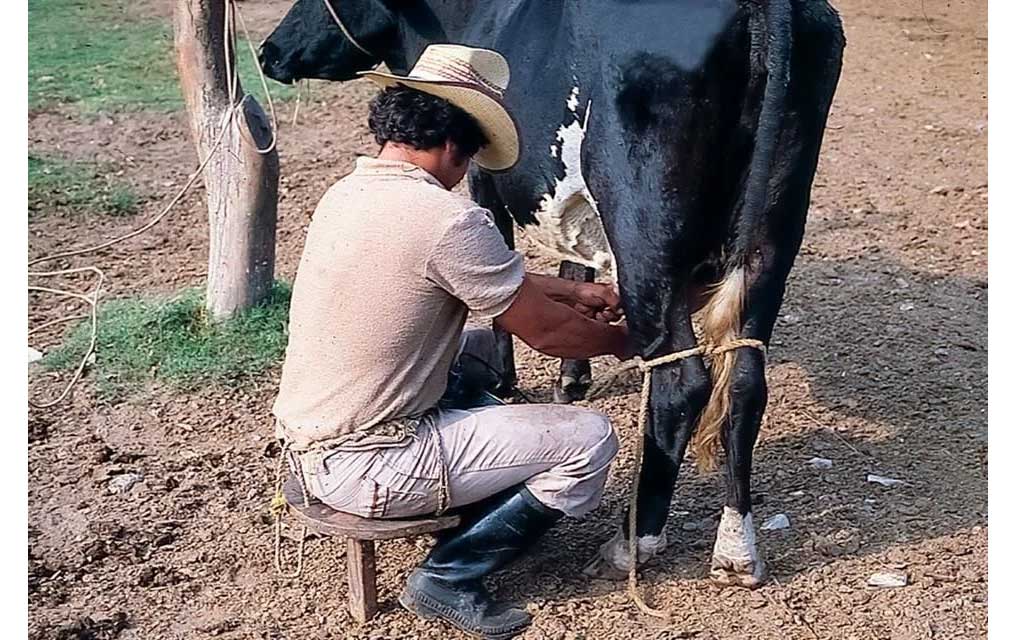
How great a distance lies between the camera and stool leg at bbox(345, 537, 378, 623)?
3777mm

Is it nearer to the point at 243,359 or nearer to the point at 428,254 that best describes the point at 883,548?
the point at 428,254

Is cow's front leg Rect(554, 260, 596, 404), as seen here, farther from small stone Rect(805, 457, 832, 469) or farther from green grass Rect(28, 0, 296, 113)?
green grass Rect(28, 0, 296, 113)

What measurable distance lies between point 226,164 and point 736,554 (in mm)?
3033

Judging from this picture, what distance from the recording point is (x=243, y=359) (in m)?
5.70

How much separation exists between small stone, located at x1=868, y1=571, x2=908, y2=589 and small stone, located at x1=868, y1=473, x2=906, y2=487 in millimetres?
628

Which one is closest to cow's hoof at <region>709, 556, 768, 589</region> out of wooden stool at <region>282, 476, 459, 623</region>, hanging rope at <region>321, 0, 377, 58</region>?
wooden stool at <region>282, 476, 459, 623</region>

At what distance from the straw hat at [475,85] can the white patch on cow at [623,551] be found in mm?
1221

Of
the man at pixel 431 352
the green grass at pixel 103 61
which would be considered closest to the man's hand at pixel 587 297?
the man at pixel 431 352

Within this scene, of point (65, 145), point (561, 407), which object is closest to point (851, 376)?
point (561, 407)

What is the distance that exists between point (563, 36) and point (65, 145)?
5.67 m

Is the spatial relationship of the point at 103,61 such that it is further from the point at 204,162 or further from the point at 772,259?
the point at 772,259

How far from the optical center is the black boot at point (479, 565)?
12.2ft

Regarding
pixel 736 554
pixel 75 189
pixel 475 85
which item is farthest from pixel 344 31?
pixel 75 189

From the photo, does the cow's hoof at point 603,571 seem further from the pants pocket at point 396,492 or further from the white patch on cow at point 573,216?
the white patch on cow at point 573,216
